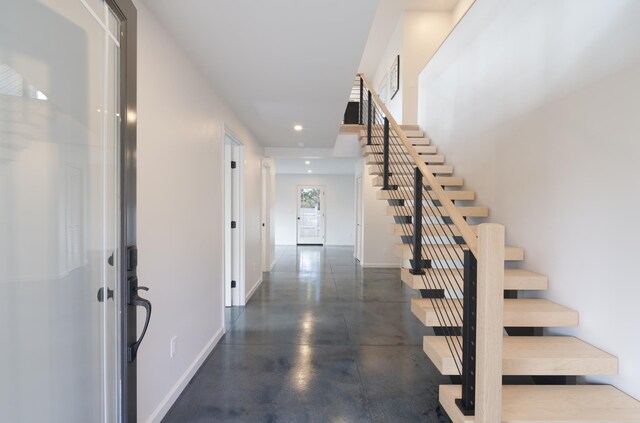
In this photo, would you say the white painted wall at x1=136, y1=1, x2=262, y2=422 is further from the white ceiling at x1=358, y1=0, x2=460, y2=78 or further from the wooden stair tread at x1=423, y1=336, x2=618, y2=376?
the white ceiling at x1=358, y1=0, x2=460, y2=78

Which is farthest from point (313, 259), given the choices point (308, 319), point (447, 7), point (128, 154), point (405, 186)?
point (128, 154)

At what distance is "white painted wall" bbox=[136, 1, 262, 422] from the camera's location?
1609 millimetres

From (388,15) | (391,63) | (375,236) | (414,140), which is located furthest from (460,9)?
(375,236)

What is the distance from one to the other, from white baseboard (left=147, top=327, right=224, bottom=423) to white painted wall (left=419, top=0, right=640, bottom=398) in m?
2.59

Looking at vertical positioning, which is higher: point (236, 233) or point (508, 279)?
point (236, 233)

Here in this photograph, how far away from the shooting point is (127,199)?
117 centimetres

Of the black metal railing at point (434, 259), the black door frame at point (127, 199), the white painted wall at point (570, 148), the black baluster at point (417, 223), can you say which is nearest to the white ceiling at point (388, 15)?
the black metal railing at point (434, 259)

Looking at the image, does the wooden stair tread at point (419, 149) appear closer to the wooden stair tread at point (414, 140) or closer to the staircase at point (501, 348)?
the wooden stair tread at point (414, 140)

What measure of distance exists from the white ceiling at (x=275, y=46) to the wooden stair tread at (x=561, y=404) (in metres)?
2.12

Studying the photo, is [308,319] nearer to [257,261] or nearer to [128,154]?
[257,261]

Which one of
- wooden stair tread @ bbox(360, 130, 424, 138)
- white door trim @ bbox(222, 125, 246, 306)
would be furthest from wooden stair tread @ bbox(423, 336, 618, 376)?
wooden stair tread @ bbox(360, 130, 424, 138)

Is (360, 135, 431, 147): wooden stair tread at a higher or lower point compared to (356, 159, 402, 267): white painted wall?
higher

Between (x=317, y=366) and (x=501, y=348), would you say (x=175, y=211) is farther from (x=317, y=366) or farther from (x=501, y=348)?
(x=501, y=348)

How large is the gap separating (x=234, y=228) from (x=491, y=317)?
3.16 m
